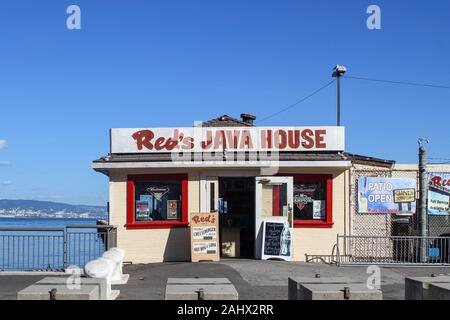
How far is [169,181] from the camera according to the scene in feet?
58.6

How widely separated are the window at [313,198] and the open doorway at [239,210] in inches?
52.2

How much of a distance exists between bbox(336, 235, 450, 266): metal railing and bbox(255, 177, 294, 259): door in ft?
5.44

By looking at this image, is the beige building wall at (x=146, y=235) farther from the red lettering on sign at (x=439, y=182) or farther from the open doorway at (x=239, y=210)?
the red lettering on sign at (x=439, y=182)

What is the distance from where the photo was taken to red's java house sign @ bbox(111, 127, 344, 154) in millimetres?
17797

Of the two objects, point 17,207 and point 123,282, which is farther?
point 17,207

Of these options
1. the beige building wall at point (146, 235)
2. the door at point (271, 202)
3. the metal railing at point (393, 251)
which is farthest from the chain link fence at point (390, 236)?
the beige building wall at point (146, 235)

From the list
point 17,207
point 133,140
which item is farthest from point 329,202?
point 17,207

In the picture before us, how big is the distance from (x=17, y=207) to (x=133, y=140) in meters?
187

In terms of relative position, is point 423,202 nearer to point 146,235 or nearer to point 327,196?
point 327,196

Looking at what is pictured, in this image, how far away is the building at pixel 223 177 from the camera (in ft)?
57.3

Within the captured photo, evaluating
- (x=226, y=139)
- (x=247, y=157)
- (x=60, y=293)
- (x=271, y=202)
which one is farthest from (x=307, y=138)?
(x=60, y=293)

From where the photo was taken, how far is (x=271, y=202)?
57.3 feet
